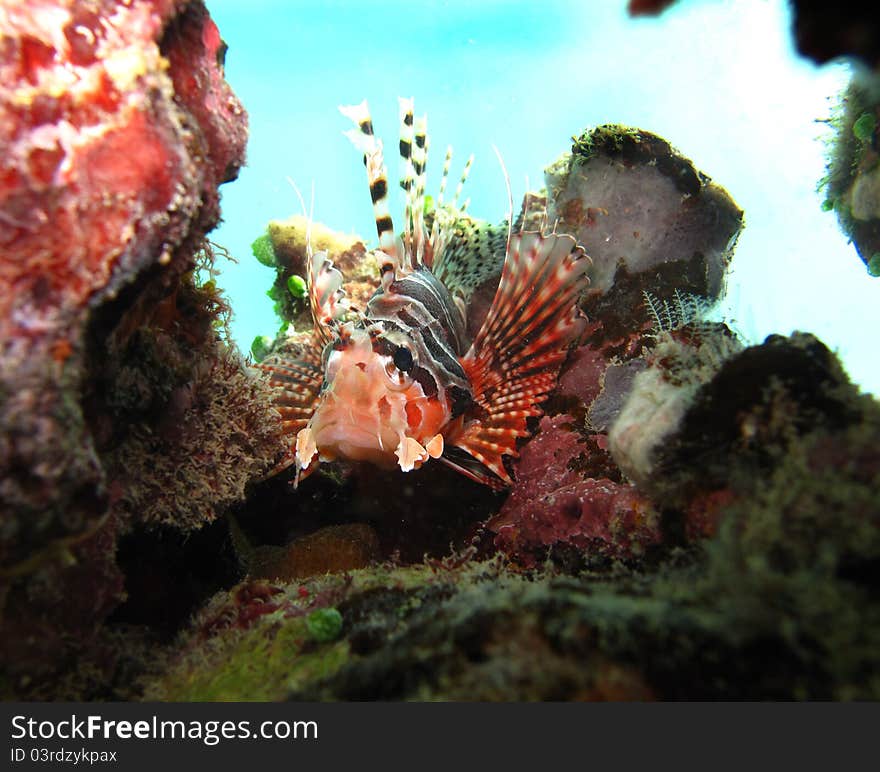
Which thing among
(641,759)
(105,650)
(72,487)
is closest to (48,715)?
(105,650)

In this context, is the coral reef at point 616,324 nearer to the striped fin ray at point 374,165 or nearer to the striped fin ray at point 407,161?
the striped fin ray at point 407,161

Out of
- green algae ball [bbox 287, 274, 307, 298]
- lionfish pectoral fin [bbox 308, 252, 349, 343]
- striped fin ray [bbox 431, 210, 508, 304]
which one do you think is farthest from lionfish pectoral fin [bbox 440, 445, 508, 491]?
green algae ball [bbox 287, 274, 307, 298]

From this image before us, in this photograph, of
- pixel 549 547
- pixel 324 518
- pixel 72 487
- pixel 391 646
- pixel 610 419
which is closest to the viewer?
pixel 72 487

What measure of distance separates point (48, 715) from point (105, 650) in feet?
1.97

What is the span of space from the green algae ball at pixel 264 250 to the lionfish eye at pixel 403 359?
4.54 m

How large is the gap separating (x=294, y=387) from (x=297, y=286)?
8.93 feet

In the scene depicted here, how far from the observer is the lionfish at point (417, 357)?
3.67 metres

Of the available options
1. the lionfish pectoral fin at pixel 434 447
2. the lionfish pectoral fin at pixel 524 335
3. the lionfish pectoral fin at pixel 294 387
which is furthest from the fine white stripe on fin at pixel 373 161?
the lionfish pectoral fin at pixel 434 447

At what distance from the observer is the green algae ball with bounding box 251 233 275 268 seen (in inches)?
299

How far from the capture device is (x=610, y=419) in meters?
4.02

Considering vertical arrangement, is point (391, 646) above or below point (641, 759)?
above

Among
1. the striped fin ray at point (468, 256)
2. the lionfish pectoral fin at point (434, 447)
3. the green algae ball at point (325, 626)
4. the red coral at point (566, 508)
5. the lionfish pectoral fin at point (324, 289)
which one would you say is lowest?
the green algae ball at point (325, 626)

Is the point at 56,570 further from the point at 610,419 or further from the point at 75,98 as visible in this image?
the point at 610,419

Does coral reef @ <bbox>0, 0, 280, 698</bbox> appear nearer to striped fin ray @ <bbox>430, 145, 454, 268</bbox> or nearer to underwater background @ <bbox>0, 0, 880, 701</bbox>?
underwater background @ <bbox>0, 0, 880, 701</bbox>
